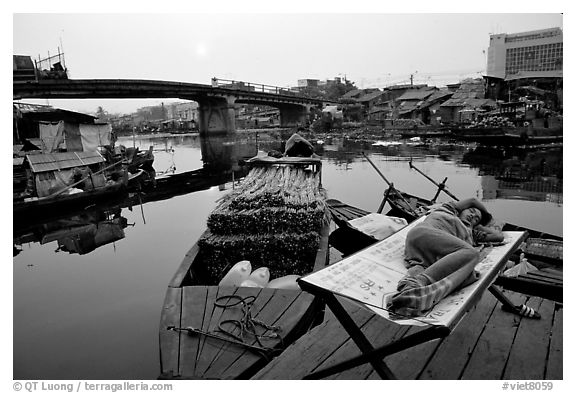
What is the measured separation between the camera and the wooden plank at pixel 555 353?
352 centimetres

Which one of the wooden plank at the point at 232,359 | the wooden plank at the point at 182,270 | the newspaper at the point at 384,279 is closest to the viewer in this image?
the newspaper at the point at 384,279

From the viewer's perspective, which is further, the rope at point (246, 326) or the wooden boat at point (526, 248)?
the wooden boat at point (526, 248)

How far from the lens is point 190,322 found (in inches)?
185

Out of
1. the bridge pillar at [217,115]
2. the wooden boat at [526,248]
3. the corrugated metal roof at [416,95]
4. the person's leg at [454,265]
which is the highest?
the corrugated metal roof at [416,95]

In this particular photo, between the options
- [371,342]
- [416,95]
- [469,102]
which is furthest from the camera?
[416,95]

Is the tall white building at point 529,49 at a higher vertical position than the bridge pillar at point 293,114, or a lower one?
lower

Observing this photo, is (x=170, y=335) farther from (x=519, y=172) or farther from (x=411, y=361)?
(x=519, y=172)

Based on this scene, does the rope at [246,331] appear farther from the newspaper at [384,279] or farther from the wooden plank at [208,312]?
the newspaper at [384,279]

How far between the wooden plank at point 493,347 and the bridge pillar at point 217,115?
4425cm

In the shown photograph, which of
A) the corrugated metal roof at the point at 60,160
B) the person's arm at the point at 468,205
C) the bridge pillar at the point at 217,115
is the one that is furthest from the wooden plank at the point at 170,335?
the bridge pillar at the point at 217,115

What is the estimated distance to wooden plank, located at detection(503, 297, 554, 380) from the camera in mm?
3525

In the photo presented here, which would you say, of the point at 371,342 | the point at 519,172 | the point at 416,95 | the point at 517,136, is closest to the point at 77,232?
the point at 371,342

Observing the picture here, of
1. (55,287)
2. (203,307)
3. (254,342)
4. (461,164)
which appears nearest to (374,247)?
(254,342)

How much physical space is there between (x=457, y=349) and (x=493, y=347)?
1.22ft
